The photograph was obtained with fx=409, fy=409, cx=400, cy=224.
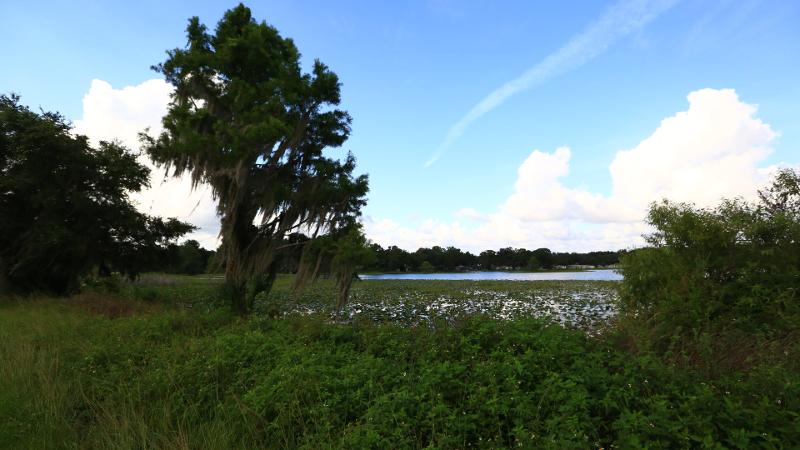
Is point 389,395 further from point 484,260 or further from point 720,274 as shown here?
point 484,260

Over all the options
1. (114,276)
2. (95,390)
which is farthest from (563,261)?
(95,390)

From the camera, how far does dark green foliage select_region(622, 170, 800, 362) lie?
6.46 m

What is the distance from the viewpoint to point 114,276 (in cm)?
2127

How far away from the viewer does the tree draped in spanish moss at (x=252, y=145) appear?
45.8 feet

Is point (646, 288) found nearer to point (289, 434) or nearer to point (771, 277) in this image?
point (771, 277)

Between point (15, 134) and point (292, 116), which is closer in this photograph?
point (292, 116)

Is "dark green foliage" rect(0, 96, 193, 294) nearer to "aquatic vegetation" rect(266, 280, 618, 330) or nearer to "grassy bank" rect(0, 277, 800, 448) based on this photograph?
"aquatic vegetation" rect(266, 280, 618, 330)

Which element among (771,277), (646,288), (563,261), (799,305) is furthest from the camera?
(563,261)

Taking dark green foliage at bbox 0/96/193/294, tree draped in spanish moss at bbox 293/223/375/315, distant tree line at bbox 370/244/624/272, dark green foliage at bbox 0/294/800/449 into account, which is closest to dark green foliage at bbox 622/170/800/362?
dark green foliage at bbox 0/294/800/449

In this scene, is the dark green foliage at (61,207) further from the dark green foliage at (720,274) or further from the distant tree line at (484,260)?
the distant tree line at (484,260)

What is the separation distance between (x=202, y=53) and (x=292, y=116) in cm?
418

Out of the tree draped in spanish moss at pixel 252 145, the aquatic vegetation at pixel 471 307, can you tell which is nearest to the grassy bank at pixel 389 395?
the aquatic vegetation at pixel 471 307

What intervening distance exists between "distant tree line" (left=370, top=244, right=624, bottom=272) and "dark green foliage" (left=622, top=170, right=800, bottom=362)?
9949 cm

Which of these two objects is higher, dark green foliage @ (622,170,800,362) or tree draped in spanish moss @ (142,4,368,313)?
tree draped in spanish moss @ (142,4,368,313)
